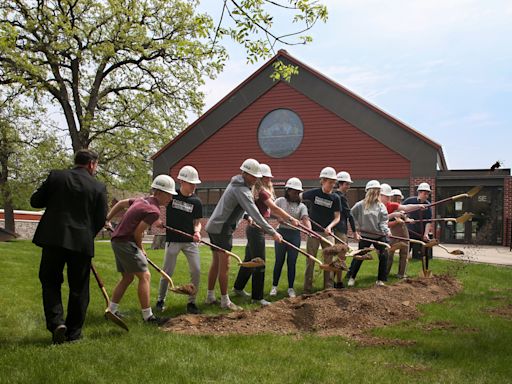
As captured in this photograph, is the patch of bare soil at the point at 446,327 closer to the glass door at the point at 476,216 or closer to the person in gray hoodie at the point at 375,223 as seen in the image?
the person in gray hoodie at the point at 375,223

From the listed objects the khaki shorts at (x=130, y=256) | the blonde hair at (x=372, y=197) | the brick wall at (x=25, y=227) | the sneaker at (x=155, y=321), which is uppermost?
the blonde hair at (x=372, y=197)

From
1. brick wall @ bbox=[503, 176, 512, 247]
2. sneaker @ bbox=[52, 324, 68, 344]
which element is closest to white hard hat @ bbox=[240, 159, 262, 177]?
sneaker @ bbox=[52, 324, 68, 344]

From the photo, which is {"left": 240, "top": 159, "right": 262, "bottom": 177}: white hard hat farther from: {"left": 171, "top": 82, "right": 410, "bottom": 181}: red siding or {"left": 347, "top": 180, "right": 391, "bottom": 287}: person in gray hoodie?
{"left": 171, "top": 82, "right": 410, "bottom": 181}: red siding

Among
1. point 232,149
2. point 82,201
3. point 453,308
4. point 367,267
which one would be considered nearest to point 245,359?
point 82,201

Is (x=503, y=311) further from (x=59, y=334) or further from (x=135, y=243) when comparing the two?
(x=59, y=334)

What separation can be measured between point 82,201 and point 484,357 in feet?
13.4

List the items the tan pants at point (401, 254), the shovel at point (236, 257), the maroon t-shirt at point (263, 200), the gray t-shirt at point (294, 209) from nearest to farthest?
1. the shovel at point (236, 257)
2. the maroon t-shirt at point (263, 200)
3. the gray t-shirt at point (294, 209)
4. the tan pants at point (401, 254)

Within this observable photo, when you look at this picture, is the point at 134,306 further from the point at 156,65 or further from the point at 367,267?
the point at 156,65

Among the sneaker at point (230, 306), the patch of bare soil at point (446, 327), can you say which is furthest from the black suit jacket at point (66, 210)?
the patch of bare soil at point (446, 327)

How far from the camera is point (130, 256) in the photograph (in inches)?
224

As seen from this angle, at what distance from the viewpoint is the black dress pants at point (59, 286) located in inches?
193

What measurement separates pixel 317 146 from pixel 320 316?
19202 mm

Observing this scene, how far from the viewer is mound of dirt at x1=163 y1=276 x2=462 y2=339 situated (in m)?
5.67

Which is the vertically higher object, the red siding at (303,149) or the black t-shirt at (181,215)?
the red siding at (303,149)
